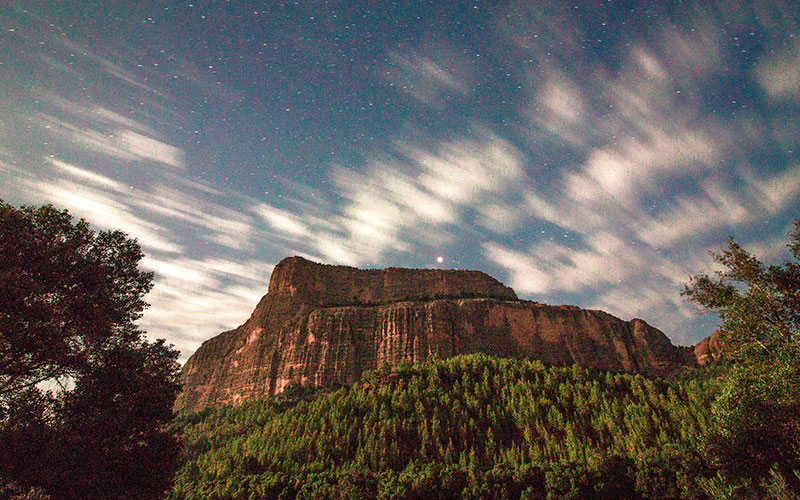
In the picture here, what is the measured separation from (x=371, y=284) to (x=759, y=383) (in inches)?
5164

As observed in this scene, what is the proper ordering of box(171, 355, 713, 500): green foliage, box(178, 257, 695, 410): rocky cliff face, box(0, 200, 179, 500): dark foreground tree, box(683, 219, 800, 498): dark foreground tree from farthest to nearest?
box(178, 257, 695, 410): rocky cliff face → box(171, 355, 713, 500): green foliage → box(683, 219, 800, 498): dark foreground tree → box(0, 200, 179, 500): dark foreground tree

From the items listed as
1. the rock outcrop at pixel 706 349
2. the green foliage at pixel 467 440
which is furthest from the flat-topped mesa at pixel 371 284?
the rock outcrop at pixel 706 349

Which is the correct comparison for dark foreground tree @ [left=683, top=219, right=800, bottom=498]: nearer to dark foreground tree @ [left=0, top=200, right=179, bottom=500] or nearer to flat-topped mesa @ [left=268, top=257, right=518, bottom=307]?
dark foreground tree @ [left=0, top=200, right=179, bottom=500]

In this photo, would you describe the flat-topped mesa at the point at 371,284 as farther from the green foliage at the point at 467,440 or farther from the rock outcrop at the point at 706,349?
the rock outcrop at the point at 706,349

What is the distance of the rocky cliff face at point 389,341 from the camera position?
365ft

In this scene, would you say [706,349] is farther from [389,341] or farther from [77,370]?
[77,370]

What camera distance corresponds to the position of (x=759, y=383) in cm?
2098

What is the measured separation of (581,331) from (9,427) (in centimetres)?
12570

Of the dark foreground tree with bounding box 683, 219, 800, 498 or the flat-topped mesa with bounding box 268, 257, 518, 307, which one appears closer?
the dark foreground tree with bounding box 683, 219, 800, 498

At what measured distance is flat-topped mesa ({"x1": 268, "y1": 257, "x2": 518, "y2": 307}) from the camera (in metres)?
138

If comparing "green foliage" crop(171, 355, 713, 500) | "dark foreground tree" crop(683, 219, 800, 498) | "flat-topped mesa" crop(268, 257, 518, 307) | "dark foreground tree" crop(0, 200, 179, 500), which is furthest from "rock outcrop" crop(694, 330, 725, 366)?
"dark foreground tree" crop(0, 200, 179, 500)

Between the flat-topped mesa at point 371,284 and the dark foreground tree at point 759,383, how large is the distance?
121 metres

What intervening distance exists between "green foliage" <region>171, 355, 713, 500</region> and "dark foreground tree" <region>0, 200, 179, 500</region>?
29856 millimetres

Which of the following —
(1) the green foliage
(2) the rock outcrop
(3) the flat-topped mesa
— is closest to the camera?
(1) the green foliage
